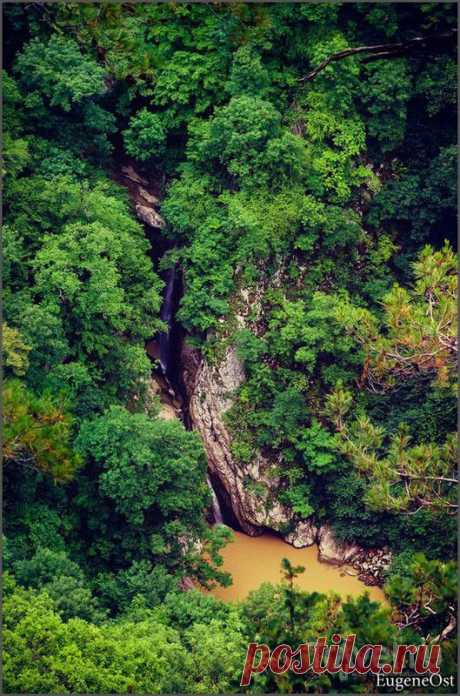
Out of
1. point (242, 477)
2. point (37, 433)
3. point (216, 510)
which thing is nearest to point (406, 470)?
point (242, 477)

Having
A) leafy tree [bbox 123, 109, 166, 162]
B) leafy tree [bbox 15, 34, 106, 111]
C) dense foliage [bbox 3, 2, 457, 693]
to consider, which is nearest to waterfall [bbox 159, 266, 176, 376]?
dense foliage [bbox 3, 2, 457, 693]

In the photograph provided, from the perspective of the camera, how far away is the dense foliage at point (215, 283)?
18016 mm

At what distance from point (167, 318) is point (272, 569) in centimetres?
556

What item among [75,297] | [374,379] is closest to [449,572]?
[374,379]

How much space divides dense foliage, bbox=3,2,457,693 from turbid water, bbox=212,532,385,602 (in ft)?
2.20

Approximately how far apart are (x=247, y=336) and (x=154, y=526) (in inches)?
167

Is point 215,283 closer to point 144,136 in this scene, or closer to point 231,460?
point 144,136

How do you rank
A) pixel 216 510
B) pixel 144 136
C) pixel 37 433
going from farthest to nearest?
pixel 216 510, pixel 144 136, pixel 37 433

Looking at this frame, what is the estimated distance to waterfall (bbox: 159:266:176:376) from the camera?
2341 centimetres

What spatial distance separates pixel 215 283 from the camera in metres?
21.8

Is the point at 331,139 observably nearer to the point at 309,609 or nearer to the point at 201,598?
the point at 201,598

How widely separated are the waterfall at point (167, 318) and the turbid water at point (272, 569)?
3.91m

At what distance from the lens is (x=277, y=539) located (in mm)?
22391

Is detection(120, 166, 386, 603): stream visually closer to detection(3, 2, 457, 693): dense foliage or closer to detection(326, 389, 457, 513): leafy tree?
detection(3, 2, 457, 693): dense foliage
